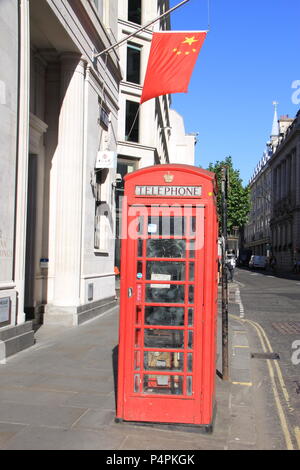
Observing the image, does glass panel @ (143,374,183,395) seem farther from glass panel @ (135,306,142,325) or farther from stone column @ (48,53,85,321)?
A: stone column @ (48,53,85,321)

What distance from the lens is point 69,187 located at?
11.0 meters

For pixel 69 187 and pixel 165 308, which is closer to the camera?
pixel 165 308

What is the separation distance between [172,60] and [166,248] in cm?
795

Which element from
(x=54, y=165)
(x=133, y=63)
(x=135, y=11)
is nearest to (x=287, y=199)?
(x=133, y=63)

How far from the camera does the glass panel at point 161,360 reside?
14.8 feet

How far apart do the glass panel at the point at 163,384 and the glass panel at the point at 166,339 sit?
0.96 ft

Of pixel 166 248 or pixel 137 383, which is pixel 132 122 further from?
pixel 137 383

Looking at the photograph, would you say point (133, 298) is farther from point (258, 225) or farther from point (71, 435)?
point (258, 225)

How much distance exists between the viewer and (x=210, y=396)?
4.43 metres

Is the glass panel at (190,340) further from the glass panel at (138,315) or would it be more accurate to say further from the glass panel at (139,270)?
the glass panel at (139,270)

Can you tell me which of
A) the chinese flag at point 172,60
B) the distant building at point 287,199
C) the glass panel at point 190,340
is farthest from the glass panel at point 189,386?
the distant building at point 287,199

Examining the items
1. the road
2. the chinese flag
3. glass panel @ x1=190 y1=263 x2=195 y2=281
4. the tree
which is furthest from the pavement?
the tree

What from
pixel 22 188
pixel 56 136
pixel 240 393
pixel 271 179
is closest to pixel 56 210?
pixel 56 136
